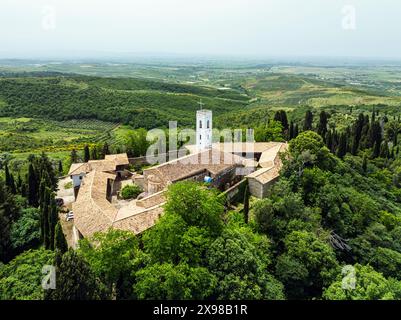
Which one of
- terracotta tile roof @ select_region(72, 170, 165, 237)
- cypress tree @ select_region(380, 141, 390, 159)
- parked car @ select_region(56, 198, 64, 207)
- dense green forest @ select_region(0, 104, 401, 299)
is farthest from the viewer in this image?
cypress tree @ select_region(380, 141, 390, 159)

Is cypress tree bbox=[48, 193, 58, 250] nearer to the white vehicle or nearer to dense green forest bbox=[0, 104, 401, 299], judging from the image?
dense green forest bbox=[0, 104, 401, 299]

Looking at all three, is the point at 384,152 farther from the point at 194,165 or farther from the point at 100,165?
the point at 100,165

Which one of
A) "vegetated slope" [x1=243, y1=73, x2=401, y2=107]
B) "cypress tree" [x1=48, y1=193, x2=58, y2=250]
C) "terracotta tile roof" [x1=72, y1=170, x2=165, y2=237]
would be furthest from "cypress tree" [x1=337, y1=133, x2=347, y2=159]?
"vegetated slope" [x1=243, y1=73, x2=401, y2=107]

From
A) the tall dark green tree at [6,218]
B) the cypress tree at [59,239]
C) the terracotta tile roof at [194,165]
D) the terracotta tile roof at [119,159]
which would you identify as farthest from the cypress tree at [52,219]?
the terracotta tile roof at [119,159]

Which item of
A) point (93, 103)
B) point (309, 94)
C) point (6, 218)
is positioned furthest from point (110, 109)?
point (6, 218)

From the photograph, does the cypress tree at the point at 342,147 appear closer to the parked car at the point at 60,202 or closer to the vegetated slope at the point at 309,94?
the parked car at the point at 60,202

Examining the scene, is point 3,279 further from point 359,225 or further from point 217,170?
point 359,225
